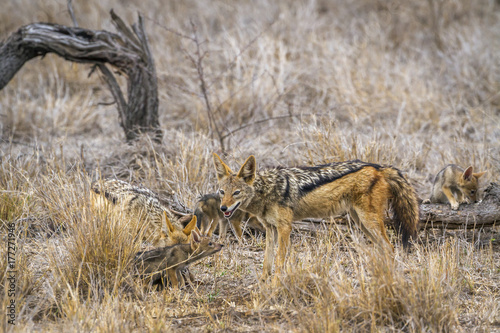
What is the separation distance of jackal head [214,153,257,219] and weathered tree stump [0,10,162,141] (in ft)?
11.7

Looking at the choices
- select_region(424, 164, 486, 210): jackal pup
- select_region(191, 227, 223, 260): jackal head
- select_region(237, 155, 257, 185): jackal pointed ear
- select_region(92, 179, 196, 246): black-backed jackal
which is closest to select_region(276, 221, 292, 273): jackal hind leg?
select_region(237, 155, 257, 185): jackal pointed ear

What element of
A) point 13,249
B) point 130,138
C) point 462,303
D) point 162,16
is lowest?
point 462,303

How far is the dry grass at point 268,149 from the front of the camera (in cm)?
488

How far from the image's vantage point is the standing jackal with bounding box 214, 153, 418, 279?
20.0 ft

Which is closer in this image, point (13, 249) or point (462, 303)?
point (462, 303)

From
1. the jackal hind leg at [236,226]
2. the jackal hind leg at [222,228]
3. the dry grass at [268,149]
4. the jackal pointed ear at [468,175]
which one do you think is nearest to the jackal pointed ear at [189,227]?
the dry grass at [268,149]

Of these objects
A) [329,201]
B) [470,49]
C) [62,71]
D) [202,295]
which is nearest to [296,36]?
[470,49]

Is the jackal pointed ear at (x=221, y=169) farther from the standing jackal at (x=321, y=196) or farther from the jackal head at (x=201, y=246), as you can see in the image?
the jackal head at (x=201, y=246)

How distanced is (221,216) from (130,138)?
3.45 metres

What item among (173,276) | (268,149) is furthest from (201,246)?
(268,149)

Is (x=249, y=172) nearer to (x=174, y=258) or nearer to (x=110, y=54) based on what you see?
(x=174, y=258)

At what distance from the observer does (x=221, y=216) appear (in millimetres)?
7184

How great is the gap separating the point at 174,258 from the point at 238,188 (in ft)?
3.39

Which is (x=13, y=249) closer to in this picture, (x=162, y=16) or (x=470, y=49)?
(x=470, y=49)
